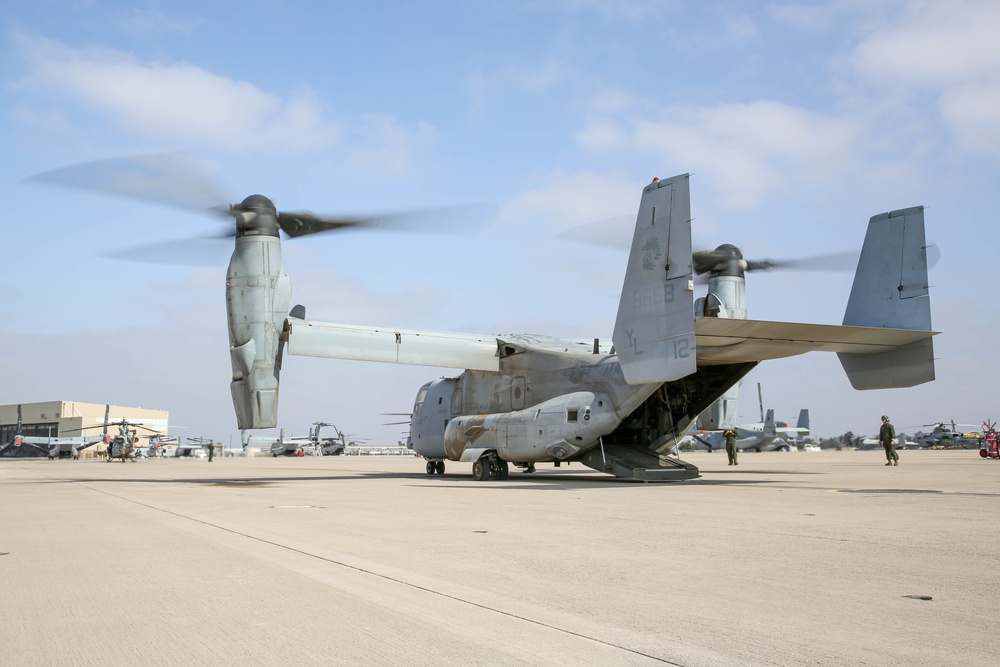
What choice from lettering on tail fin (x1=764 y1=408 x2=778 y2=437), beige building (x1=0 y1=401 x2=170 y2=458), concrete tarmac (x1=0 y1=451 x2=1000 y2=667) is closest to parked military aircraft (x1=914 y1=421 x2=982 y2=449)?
lettering on tail fin (x1=764 y1=408 x2=778 y2=437)

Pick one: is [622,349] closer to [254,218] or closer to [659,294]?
[659,294]

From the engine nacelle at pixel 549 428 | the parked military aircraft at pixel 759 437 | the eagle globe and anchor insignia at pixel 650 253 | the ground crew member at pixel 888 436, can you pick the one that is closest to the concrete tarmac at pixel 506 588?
the eagle globe and anchor insignia at pixel 650 253

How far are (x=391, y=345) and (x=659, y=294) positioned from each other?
8.03 metres

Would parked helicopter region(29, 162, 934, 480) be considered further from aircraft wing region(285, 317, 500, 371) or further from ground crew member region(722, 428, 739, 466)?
ground crew member region(722, 428, 739, 466)

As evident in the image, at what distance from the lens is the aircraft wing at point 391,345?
64.2ft

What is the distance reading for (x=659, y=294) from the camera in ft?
50.5

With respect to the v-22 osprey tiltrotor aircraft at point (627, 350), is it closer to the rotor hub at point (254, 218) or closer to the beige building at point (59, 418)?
the rotor hub at point (254, 218)

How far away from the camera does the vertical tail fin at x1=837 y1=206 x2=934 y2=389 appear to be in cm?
1669

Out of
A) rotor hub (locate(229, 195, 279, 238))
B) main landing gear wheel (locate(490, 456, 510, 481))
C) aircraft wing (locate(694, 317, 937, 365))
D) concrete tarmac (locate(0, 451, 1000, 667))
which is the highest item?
rotor hub (locate(229, 195, 279, 238))

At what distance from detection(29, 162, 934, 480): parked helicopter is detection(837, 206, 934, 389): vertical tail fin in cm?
3

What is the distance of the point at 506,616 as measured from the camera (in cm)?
433

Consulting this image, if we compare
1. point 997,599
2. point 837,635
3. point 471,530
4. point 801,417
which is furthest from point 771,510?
point 801,417

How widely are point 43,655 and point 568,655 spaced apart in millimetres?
2456

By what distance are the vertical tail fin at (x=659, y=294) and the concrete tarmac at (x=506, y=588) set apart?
5.00 metres
